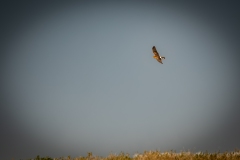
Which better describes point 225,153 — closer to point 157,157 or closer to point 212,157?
point 212,157

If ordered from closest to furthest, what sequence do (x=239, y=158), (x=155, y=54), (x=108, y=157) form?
(x=239, y=158), (x=108, y=157), (x=155, y=54)

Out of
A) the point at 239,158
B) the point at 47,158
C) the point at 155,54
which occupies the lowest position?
the point at 239,158

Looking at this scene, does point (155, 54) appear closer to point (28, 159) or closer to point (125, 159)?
point (125, 159)

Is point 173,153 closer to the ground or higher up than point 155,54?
closer to the ground

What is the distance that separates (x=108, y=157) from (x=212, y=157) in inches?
184

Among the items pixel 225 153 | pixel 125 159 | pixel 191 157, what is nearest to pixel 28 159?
pixel 125 159

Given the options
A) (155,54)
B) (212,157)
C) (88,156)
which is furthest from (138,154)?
(155,54)

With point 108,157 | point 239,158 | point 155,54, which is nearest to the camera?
point 239,158

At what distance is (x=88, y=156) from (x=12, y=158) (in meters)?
3.74

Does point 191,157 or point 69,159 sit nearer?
point 191,157

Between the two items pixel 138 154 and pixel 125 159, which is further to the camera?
pixel 138 154

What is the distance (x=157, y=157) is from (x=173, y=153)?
0.91 meters

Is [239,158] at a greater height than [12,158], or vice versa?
[12,158]

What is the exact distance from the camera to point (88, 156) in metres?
12.2
